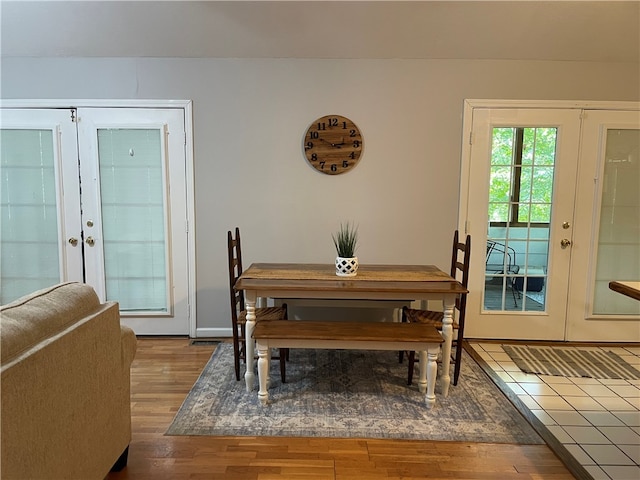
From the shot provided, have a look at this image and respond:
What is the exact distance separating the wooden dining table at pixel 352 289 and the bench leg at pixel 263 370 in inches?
4.7

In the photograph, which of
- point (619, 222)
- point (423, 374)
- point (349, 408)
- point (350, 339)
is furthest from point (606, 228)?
point (349, 408)

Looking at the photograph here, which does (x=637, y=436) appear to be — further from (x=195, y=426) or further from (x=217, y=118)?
(x=217, y=118)

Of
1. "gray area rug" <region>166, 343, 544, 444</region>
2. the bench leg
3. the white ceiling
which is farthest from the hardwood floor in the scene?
the white ceiling

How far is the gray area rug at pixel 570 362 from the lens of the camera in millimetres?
2711

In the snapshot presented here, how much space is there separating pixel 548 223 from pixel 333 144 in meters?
1.92

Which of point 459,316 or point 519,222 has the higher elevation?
A: point 519,222

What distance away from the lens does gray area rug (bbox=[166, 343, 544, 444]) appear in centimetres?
201

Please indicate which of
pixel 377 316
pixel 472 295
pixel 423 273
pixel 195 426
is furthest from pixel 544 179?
pixel 195 426

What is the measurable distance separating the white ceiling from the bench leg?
2216mm

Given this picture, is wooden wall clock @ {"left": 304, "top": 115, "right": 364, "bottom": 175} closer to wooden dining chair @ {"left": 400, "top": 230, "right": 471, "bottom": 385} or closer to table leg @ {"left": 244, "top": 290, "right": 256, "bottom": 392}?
wooden dining chair @ {"left": 400, "top": 230, "right": 471, "bottom": 385}

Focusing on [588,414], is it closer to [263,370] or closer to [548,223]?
[548,223]

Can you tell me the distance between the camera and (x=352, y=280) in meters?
2.37

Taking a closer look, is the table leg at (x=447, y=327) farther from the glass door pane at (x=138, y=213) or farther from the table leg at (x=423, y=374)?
the glass door pane at (x=138, y=213)

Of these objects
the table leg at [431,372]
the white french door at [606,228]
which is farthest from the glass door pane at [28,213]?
the white french door at [606,228]
